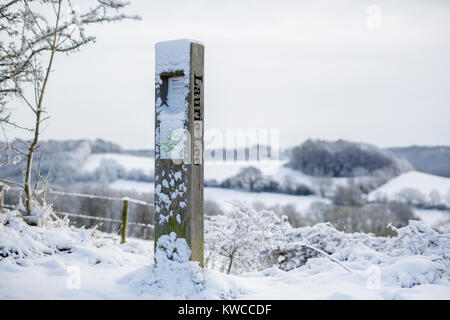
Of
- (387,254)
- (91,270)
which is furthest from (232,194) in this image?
(91,270)

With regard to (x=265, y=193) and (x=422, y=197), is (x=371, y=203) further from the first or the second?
(x=265, y=193)

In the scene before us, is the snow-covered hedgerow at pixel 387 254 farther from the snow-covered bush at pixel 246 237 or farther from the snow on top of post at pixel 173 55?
the snow on top of post at pixel 173 55

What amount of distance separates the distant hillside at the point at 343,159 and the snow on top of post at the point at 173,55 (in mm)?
34129

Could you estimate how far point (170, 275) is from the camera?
140 inches

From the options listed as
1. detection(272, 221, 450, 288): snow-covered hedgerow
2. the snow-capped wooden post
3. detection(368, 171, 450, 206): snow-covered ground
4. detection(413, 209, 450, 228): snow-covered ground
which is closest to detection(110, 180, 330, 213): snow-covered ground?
detection(368, 171, 450, 206): snow-covered ground

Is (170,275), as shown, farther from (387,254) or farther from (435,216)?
(435,216)

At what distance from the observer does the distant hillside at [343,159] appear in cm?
3703

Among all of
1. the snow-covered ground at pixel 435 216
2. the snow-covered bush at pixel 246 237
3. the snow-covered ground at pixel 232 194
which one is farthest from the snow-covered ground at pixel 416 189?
the snow-covered bush at pixel 246 237

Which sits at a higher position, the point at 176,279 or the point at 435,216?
the point at 176,279

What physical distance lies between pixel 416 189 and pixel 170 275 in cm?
3738

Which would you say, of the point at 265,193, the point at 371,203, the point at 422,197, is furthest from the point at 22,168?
the point at 371,203

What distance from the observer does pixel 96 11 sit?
20.2ft

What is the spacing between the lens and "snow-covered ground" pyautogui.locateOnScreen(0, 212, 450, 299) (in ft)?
11.3
